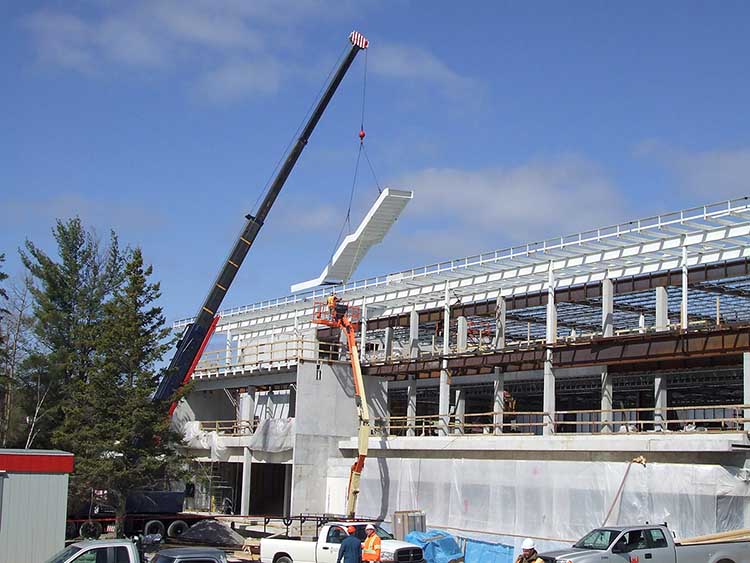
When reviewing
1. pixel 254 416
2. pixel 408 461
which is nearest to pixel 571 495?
pixel 408 461

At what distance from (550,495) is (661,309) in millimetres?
10528

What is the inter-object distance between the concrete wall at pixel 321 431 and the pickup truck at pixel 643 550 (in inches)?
937

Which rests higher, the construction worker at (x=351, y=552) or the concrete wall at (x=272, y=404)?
the concrete wall at (x=272, y=404)

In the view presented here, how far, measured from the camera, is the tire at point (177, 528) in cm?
3806

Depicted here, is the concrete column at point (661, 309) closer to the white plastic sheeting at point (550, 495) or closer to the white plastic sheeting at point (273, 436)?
the white plastic sheeting at point (550, 495)

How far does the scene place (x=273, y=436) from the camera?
147 feet

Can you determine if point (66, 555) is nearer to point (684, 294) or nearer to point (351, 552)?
point (351, 552)

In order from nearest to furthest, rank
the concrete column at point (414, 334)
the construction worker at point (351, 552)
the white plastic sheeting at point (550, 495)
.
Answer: the construction worker at point (351, 552)
the white plastic sheeting at point (550, 495)
the concrete column at point (414, 334)

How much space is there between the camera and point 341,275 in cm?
5409

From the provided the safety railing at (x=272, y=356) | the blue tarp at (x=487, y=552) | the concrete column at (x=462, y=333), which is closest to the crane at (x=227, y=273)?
the safety railing at (x=272, y=356)

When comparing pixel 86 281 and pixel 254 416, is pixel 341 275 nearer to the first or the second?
pixel 254 416

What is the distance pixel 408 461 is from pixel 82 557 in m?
25.2

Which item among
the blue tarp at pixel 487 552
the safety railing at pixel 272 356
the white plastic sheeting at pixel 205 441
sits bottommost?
the blue tarp at pixel 487 552

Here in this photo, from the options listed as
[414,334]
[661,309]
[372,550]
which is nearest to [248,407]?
[414,334]
